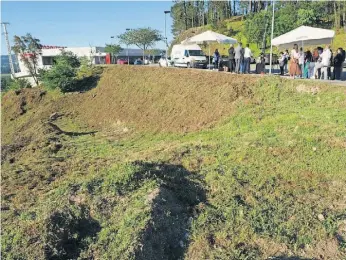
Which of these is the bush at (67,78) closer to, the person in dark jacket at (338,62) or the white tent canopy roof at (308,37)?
the white tent canopy roof at (308,37)

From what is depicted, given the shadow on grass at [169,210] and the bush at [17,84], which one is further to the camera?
the bush at [17,84]

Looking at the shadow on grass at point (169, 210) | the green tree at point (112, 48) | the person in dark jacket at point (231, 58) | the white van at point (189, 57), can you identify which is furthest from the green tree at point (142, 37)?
the shadow on grass at point (169, 210)

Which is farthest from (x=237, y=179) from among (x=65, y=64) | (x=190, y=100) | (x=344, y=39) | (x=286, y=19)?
(x=286, y=19)

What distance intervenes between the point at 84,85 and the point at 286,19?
99.4ft

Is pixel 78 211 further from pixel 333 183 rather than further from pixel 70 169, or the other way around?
pixel 333 183

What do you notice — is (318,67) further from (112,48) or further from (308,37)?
(112,48)

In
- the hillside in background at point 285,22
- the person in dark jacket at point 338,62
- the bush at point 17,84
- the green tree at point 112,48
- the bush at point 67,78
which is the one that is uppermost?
→ the hillside in background at point 285,22

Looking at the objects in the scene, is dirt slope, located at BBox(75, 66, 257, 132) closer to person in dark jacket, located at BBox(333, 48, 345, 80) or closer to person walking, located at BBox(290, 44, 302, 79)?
person walking, located at BBox(290, 44, 302, 79)

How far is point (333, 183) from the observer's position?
292 inches

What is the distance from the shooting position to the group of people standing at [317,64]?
14.4m

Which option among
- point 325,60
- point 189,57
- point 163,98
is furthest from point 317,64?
point 189,57

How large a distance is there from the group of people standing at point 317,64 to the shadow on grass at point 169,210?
30.5 ft

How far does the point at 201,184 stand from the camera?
772cm

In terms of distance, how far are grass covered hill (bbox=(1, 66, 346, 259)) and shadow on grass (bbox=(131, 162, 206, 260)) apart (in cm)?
2
